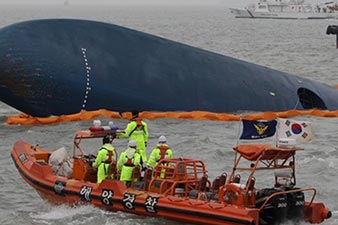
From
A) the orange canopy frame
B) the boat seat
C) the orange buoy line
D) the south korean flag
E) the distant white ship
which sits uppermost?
the south korean flag

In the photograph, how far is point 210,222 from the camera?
18.2 meters

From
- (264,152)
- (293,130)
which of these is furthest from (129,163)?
(293,130)

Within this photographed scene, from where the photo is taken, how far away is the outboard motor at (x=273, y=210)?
18.0 metres

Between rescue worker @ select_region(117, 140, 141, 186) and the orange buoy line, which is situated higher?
rescue worker @ select_region(117, 140, 141, 186)

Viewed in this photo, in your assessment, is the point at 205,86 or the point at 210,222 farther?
the point at 205,86

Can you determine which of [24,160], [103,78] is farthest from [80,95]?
[24,160]

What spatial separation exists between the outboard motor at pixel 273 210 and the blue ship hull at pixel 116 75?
50.1 ft

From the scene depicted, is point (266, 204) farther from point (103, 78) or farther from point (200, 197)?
point (103, 78)

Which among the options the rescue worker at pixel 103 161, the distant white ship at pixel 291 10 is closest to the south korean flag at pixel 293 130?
the rescue worker at pixel 103 161

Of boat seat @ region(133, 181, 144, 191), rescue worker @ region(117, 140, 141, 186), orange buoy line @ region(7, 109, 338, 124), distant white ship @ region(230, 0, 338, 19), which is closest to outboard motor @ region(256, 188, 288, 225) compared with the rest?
boat seat @ region(133, 181, 144, 191)

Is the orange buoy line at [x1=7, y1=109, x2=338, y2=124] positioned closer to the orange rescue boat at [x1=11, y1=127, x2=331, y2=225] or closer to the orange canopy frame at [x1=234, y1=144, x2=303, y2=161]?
the orange rescue boat at [x1=11, y1=127, x2=331, y2=225]

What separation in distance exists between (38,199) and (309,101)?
20468 millimetres

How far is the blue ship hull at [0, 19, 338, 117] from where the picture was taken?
3173cm

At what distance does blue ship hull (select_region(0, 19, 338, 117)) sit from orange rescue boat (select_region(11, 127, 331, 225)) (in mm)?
9651
